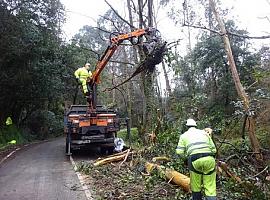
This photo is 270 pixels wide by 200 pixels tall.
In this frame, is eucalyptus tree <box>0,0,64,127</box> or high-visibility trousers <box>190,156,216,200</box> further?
eucalyptus tree <box>0,0,64,127</box>

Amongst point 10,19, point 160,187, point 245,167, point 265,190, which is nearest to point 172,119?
point 245,167

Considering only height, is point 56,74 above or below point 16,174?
above

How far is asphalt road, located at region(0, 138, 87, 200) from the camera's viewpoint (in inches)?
324

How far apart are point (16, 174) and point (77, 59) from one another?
71.1 ft

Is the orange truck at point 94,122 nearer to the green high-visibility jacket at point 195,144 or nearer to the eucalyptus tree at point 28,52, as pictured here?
the green high-visibility jacket at point 195,144

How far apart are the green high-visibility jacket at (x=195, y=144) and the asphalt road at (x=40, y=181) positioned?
99.4 inches

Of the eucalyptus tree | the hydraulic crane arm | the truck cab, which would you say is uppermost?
the eucalyptus tree

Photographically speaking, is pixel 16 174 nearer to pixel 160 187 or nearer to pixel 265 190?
pixel 160 187

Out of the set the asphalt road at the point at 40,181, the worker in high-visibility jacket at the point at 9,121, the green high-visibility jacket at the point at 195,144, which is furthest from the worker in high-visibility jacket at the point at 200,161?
the worker in high-visibility jacket at the point at 9,121

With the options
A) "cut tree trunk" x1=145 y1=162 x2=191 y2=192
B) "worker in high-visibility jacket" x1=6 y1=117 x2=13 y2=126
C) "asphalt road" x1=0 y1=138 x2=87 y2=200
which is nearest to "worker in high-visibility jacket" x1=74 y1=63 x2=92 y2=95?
"asphalt road" x1=0 y1=138 x2=87 y2=200

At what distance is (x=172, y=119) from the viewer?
15250 millimetres

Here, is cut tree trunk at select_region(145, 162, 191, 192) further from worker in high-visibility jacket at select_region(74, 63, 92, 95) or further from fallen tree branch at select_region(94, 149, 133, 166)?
worker in high-visibility jacket at select_region(74, 63, 92, 95)

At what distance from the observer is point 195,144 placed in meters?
6.70

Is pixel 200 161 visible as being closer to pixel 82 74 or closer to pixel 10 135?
pixel 82 74
